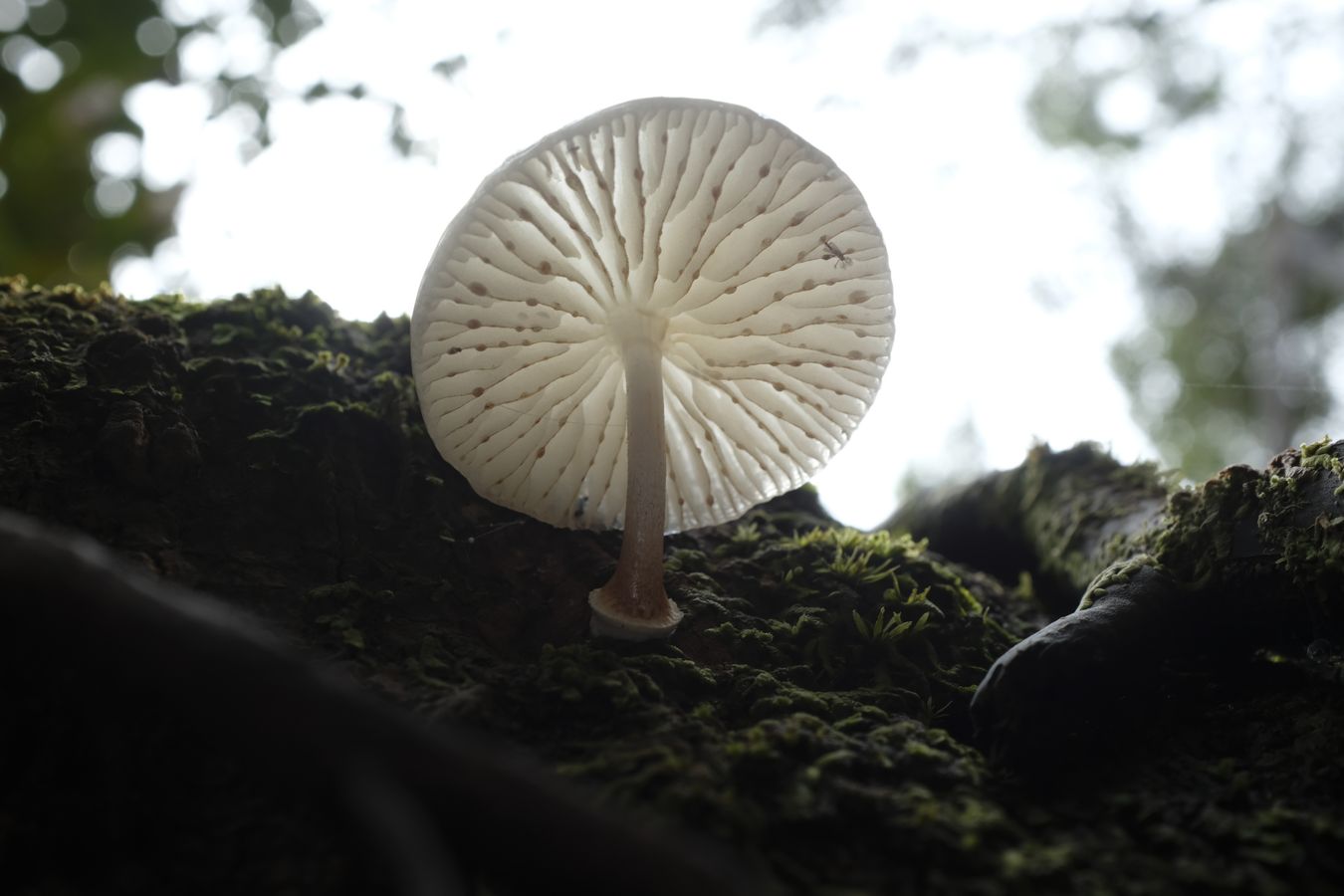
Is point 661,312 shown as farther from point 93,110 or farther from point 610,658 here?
point 93,110

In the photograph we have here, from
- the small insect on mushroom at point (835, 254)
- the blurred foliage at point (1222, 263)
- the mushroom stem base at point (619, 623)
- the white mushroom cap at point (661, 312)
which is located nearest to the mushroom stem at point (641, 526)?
the mushroom stem base at point (619, 623)

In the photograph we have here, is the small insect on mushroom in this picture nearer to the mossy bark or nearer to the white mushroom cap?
the white mushroom cap

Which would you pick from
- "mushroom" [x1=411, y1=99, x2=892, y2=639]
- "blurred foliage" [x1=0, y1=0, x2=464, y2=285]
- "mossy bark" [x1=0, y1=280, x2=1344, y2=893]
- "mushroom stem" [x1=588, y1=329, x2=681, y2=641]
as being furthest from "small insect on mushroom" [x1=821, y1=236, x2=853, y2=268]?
"blurred foliage" [x1=0, y1=0, x2=464, y2=285]

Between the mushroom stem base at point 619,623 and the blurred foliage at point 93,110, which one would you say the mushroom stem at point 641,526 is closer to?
the mushroom stem base at point 619,623

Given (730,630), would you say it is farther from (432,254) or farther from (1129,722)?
(432,254)

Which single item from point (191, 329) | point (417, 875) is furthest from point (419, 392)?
point (417, 875)

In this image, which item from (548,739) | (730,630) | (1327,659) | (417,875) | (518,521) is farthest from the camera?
(518,521)
